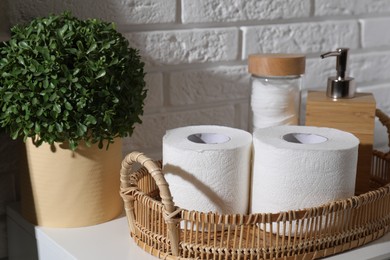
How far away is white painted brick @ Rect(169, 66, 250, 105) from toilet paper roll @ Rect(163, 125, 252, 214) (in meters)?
0.23

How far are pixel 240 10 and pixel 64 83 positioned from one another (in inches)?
14.9

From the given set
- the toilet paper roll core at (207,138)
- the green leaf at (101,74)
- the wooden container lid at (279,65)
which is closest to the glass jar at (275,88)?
the wooden container lid at (279,65)

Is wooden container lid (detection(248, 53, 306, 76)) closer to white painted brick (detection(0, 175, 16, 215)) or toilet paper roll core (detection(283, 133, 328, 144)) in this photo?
toilet paper roll core (detection(283, 133, 328, 144))

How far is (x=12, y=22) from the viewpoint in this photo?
2.40ft

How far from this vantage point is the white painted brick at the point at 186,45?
85 centimetres

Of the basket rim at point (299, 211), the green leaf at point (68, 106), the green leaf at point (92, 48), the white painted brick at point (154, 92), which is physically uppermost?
the green leaf at point (92, 48)

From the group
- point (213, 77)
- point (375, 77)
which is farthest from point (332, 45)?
point (213, 77)

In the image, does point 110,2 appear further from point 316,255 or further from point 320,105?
point 316,255

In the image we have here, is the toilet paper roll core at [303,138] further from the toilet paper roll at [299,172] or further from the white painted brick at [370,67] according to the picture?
the white painted brick at [370,67]

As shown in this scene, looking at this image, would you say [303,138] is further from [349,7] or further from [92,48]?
[349,7]

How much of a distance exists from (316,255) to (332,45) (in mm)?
503

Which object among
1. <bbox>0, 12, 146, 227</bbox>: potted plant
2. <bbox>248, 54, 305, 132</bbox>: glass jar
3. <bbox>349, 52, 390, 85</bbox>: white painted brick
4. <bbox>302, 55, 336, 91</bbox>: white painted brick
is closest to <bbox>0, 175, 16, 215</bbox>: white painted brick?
<bbox>0, 12, 146, 227</bbox>: potted plant

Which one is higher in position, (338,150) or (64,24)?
(64,24)

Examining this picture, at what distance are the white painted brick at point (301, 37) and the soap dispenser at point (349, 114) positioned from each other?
0.64 ft
